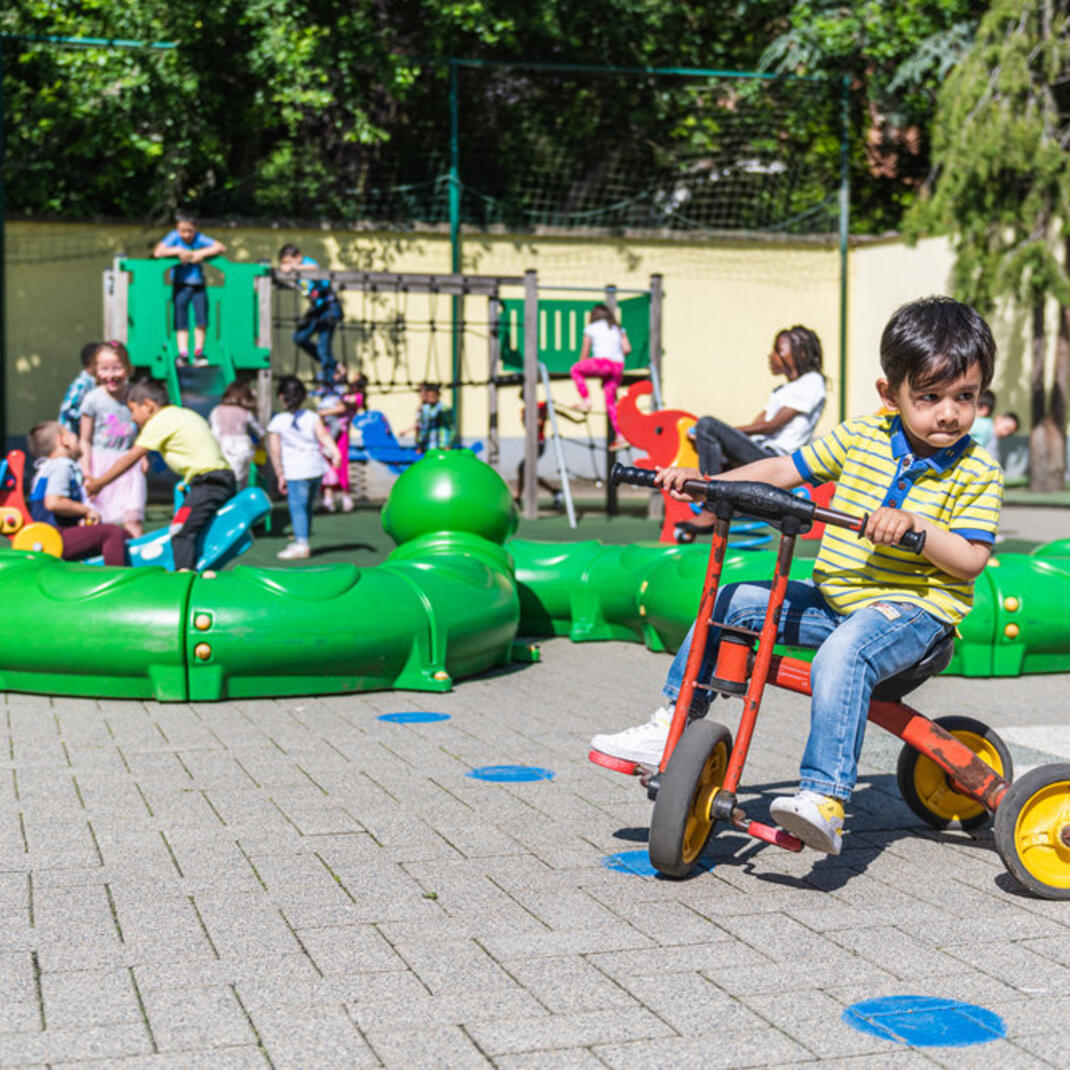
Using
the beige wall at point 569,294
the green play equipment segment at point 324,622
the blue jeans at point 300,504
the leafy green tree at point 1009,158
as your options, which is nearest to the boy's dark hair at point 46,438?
the green play equipment segment at point 324,622

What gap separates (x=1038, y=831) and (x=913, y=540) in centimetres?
89

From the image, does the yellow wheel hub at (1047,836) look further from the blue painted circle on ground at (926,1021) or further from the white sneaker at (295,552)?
the white sneaker at (295,552)

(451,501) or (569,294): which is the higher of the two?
(569,294)

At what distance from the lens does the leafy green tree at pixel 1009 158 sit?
59.5 ft

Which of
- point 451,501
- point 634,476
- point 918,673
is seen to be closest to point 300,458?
point 451,501

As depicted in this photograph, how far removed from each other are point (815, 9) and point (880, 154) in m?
2.52

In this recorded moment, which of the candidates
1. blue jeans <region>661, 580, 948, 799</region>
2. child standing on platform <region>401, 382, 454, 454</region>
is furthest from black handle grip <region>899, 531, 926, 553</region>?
child standing on platform <region>401, 382, 454, 454</region>

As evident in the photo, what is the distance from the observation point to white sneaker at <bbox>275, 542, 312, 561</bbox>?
1102 centimetres

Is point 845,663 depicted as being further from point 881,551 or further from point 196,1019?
point 196,1019

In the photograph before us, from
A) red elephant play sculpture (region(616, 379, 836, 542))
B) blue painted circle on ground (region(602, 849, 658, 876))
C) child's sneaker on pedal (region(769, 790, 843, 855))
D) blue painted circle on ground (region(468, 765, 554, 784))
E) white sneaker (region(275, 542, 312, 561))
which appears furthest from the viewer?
red elephant play sculpture (region(616, 379, 836, 542))

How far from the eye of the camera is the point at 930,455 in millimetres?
3709

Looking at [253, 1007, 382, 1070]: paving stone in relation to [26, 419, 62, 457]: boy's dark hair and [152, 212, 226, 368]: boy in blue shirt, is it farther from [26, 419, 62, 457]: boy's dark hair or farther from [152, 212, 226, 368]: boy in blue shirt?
[152, 212, 226, 368]: boy in blue shirt

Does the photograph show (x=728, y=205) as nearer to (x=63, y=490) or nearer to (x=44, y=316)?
(x=44, y=316)

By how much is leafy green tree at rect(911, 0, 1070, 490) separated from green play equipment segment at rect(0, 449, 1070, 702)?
12.2 metres
